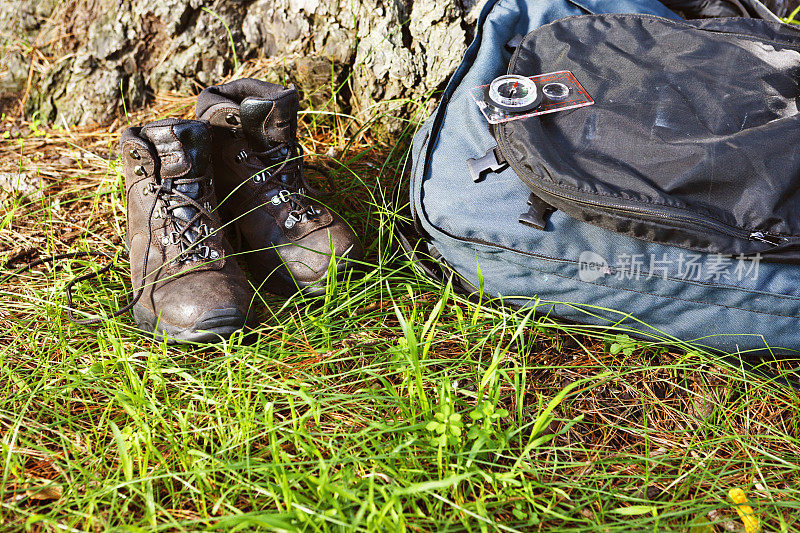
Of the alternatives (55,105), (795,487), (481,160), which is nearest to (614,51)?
(481,160)

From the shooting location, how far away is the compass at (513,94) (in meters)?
1.72

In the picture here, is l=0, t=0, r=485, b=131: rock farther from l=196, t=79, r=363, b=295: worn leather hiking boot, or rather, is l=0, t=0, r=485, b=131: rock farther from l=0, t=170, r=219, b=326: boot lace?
l=0, t=170, r=219, b=326: boot lace

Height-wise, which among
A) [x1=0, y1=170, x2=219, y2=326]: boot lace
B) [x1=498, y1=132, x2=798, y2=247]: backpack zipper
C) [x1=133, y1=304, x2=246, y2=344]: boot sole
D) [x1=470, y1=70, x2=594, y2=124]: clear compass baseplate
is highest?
[x1=470, y1=70, x2=594, y2=124]: clear compass baseplate

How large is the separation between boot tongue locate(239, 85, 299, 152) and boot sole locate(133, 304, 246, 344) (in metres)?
0.57

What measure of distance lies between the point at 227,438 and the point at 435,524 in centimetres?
51

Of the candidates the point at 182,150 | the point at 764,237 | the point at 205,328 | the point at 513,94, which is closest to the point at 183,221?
the point at 182,150

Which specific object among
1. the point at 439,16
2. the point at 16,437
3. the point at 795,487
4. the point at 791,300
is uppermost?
the point at 439,16

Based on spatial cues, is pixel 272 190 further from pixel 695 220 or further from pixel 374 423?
pixel 695 220

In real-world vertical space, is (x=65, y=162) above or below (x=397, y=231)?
above

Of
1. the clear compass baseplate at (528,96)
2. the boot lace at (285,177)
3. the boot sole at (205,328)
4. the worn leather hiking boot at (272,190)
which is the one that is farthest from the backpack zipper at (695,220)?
the boot sole at (205,328)

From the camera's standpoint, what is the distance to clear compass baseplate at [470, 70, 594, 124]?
5.64ft

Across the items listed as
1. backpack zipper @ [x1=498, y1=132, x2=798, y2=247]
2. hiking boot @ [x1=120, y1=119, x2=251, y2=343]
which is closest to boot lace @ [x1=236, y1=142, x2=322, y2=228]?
hiking boot @ [x1=120, y1=119, x2=251, y2=343]

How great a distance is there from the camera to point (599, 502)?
133 cm

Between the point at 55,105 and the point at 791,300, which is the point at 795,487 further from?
the point at 55,105
